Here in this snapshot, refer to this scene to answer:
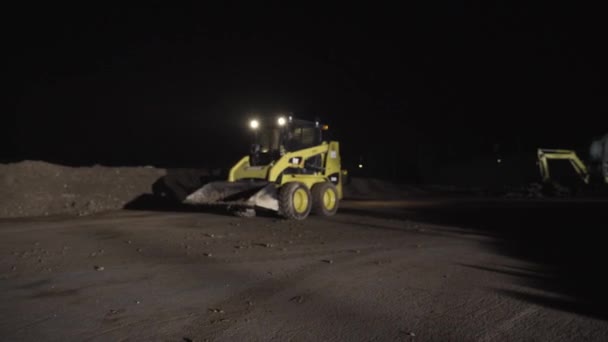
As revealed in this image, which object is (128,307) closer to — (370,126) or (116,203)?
(116,203)

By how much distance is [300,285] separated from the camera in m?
5.14

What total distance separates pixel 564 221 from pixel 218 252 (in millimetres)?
9558

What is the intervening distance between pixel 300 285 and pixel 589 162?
24934 mm

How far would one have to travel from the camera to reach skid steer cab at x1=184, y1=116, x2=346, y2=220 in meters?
11.1

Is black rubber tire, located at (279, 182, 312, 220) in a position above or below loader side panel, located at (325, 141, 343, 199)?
below

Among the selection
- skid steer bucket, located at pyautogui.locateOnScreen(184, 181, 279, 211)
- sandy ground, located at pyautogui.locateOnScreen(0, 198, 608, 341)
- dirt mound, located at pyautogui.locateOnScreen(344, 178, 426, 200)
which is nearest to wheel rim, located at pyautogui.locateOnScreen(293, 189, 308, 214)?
skid steer bucket, located at pyautogui.locateOnScreen(184, 181, 279, 211)

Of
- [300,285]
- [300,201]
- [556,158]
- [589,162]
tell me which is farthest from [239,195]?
[589,162]

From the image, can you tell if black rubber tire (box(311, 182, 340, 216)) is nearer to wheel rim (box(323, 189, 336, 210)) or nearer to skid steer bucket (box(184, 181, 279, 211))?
wheel rim (box(323, 189, 336, 210))

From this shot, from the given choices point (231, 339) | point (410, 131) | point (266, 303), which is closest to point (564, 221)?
point (266, 303)

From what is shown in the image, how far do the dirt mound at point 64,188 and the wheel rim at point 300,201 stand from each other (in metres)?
7.33

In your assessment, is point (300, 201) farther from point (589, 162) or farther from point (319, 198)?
point (589, 162)

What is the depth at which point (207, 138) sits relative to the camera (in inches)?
2963

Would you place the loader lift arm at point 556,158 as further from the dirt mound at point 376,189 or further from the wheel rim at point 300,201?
the wheel rim at point 300,201

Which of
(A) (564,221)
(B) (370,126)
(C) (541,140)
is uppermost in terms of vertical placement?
(B) (370,126)
